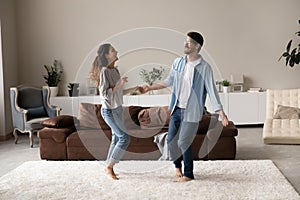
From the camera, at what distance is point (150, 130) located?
521 centimetres

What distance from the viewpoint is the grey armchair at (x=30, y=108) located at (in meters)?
6.41

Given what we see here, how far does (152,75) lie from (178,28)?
0.97m

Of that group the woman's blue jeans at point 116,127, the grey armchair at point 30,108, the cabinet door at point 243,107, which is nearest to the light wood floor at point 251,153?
the grey armchair at point 30,108

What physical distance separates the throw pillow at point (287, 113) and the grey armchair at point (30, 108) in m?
3.48

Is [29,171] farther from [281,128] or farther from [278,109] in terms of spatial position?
[278,109]

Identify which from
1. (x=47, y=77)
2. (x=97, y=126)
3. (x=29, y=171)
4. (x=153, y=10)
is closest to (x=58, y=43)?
(x=47, y=77)

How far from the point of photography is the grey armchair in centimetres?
641

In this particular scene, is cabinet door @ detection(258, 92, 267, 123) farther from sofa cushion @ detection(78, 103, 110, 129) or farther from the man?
the man

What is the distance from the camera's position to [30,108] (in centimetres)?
686

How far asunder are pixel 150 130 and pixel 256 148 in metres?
1.58

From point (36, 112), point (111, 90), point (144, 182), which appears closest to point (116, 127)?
point (111, 90)

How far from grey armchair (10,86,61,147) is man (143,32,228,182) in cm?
291

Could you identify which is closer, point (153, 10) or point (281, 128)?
point (281, 128)

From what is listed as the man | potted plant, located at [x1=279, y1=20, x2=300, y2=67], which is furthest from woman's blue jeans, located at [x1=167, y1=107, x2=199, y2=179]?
potted plant, located at [x1=279, y1=20, x2=300, y2=67]
